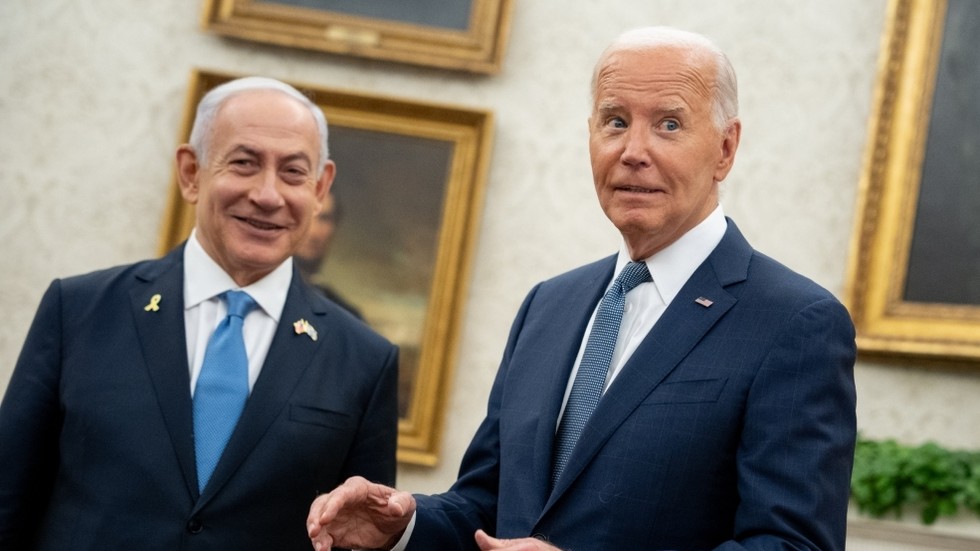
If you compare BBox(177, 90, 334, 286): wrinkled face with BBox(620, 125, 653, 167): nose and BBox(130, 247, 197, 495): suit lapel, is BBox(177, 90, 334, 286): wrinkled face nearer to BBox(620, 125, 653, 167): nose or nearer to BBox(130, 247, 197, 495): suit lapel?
BBox(130, 247, 197, 495): suit lapel

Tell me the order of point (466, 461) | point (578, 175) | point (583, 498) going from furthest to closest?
point (578, 175)
point (466, 461)
point (583, 498)

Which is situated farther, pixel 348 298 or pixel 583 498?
pixel 348 298

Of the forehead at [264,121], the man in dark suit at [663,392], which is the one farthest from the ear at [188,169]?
the man in dark suit at [663,392]

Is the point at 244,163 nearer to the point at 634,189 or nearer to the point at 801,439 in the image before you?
the point at 634,189

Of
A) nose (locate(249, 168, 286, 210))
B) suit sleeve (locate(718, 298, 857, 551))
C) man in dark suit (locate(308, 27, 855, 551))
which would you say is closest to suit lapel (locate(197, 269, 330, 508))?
nose (locate(249, 168, 286, 210))

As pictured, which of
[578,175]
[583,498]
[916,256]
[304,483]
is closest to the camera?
[583,498]

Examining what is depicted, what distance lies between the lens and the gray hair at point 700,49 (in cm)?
249

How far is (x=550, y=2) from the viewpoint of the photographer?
5.53 meters

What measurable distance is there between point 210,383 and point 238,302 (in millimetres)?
245

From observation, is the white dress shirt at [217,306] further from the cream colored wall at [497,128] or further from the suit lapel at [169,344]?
the cream colored wall at [497,128]

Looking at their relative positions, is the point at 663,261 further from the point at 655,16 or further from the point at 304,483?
the point at 655,16

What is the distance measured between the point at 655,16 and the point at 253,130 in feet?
8.61

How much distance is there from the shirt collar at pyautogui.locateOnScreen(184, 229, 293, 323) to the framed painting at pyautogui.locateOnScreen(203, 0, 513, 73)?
2.22 metres

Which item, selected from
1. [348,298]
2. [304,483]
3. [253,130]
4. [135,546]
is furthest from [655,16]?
[135,546]
